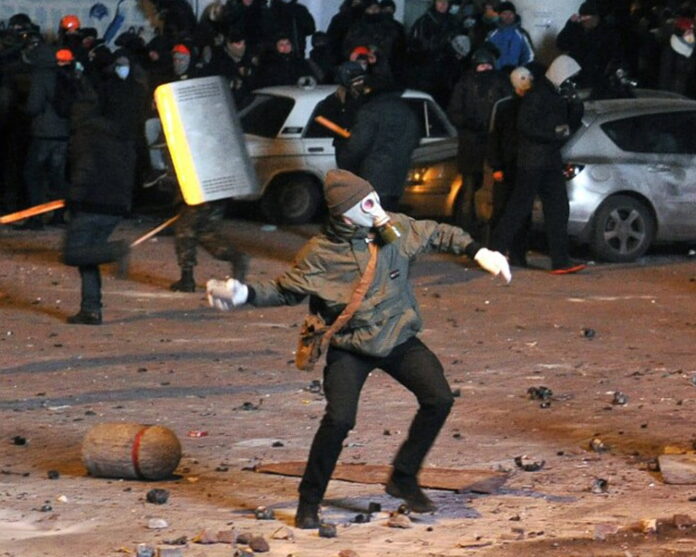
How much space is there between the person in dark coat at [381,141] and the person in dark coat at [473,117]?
3.26m

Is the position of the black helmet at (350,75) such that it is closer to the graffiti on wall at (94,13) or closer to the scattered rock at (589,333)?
the scattered rock at (589,333)

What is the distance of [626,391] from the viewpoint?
10477 mm

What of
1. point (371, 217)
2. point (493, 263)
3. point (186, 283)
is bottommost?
point (186, 283)

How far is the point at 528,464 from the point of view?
863 centimetres

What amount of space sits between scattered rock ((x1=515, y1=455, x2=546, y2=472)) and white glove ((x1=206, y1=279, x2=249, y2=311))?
6.54 ft

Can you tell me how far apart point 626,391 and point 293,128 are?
7.90m

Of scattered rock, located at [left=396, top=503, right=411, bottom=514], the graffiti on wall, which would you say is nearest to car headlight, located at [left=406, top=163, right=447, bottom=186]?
the graffiti on wall

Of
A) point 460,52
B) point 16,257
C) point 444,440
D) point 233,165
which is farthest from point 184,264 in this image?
point 460,52

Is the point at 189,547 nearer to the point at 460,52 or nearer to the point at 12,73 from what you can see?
the point at 12,73

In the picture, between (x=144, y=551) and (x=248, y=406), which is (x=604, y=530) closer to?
(x=144, y=551)

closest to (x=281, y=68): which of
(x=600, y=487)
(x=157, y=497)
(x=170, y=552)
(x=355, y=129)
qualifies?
(x=355, y=129)

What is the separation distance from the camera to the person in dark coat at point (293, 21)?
21.7 m

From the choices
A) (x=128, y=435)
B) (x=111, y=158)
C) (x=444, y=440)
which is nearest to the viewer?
(x=128, y=435)

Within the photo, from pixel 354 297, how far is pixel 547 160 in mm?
7682
